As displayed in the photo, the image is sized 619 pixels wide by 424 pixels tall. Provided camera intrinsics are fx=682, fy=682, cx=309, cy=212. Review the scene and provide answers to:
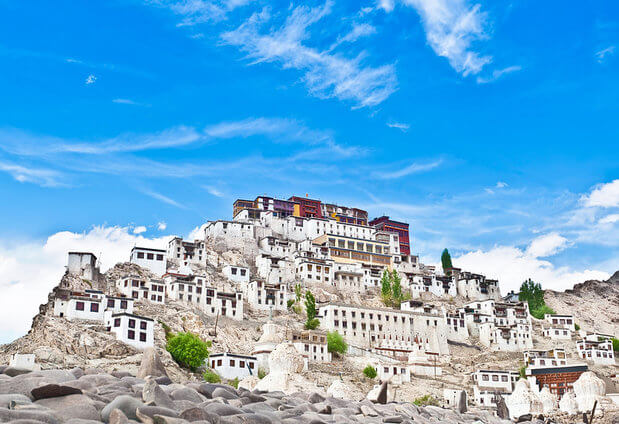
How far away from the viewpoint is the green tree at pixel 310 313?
69.5 m

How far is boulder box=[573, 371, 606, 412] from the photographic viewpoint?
53.9 metres

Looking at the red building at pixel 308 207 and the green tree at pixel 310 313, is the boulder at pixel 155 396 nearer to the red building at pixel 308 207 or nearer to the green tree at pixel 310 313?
the green tree at pixel 310 313

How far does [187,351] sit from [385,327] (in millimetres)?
28722

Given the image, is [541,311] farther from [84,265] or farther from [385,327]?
[84,265]

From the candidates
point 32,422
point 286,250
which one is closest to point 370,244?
point 286,250

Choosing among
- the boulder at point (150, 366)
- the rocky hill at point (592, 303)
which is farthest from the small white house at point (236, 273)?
the boulder at point (150, 366)

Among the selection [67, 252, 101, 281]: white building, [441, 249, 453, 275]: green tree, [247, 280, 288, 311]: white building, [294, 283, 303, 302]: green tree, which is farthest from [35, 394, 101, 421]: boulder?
[441, 249, 453, 275]: green tree

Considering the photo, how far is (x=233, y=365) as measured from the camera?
53.8m

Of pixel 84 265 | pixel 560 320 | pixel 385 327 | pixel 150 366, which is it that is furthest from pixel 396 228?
pixel 150 366

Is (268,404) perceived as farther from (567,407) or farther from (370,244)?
(370,244)

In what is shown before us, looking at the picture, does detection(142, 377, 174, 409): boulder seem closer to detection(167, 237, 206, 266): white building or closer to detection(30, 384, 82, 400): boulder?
detection(30, 384, 82, 400): boulder

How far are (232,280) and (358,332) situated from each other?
1555cm

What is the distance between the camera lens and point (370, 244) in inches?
3920

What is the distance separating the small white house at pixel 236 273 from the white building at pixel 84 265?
1544 cm
